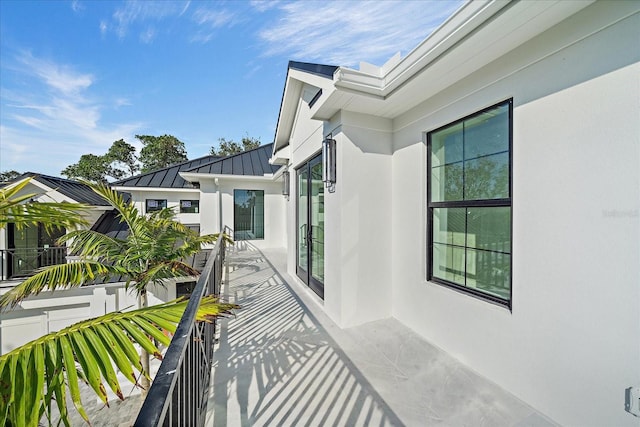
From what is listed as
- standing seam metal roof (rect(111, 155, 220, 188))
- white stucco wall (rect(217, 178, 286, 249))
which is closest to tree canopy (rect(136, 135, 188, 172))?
standing seam metal roof (rect(111, 155, 220, 188))

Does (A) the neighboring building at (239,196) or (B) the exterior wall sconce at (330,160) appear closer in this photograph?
(B) the exterior wall sconce at (330,160)

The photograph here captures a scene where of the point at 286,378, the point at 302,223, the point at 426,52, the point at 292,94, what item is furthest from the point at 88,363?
the point at 292,94

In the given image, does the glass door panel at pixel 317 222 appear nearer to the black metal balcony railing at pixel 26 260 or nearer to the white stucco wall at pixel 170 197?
the black metal balcony railing at pixel 26 260

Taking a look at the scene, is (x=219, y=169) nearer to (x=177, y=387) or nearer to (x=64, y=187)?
(x=64, y=187)

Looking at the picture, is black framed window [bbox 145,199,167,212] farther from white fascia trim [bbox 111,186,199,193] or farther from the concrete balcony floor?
the concrete balcony floor

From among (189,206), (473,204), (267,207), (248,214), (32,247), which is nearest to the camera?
(473,204)

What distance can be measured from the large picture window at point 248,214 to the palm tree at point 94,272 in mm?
5995

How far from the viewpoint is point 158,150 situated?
2938 cm

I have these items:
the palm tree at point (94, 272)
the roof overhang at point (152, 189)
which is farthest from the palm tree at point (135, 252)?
the roof overhang at point (152, 189)

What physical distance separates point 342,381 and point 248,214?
952 cm

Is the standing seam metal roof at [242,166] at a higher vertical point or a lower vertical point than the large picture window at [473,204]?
higher

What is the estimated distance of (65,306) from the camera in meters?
7.18

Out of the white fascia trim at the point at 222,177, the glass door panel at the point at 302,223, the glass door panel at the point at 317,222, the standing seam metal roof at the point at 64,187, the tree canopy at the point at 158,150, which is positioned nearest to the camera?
the glass door panel at the point at 317,222

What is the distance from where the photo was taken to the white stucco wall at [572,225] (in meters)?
1.71
